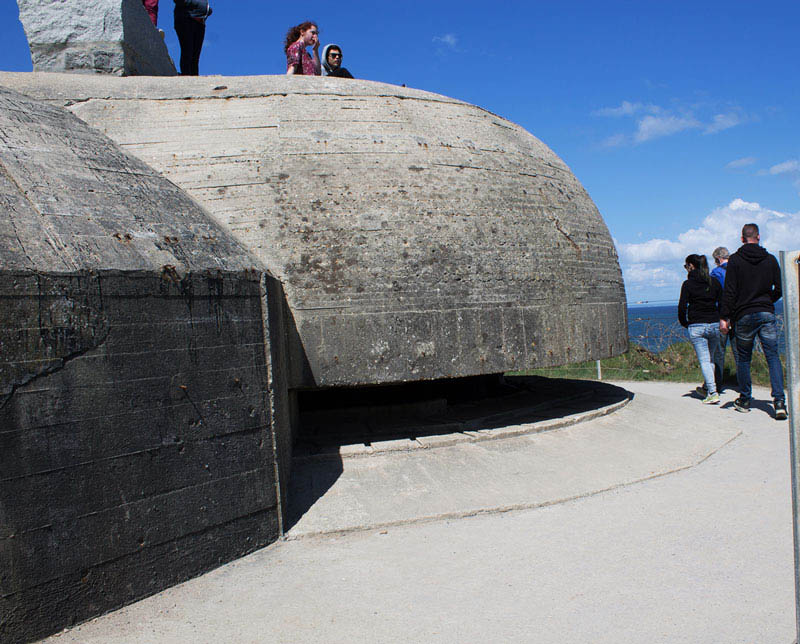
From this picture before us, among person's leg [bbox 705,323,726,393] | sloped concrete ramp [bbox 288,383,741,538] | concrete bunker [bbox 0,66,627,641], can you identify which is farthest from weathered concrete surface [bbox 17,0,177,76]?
person's leg [bbox 705,323,726,393]

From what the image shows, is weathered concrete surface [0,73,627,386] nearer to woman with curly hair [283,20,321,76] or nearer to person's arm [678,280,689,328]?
woman with curly hair [283,20,321,76]

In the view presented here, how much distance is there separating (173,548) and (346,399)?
3.42 m

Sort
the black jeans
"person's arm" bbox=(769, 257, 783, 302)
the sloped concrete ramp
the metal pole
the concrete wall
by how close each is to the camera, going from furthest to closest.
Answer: the black jeans → "person's arm" bbox=(769, 257, 783, 302) → the sloped concrete ramp → the concrete wall → the metal pole

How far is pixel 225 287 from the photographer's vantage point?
148 inches

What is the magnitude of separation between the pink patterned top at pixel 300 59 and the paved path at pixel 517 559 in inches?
202

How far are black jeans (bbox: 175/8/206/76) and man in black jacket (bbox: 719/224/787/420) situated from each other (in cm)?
747

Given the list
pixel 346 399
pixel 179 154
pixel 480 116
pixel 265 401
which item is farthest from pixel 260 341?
pixel 480 116

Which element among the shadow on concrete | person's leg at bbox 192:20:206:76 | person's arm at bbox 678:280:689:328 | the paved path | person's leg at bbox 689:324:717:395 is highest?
person's leg at bbox 192:20:206:76

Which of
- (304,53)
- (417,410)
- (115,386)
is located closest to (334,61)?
(304,53)

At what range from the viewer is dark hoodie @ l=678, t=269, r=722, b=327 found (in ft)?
27.0

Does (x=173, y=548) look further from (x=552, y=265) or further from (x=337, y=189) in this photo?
(x=552, y=265)

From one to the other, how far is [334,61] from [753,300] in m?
5.74

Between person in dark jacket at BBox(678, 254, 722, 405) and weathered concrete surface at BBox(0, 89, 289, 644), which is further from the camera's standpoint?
person in dark jacket at BBox(678, 254, 722, 405)

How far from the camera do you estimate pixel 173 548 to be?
3.40 meters
